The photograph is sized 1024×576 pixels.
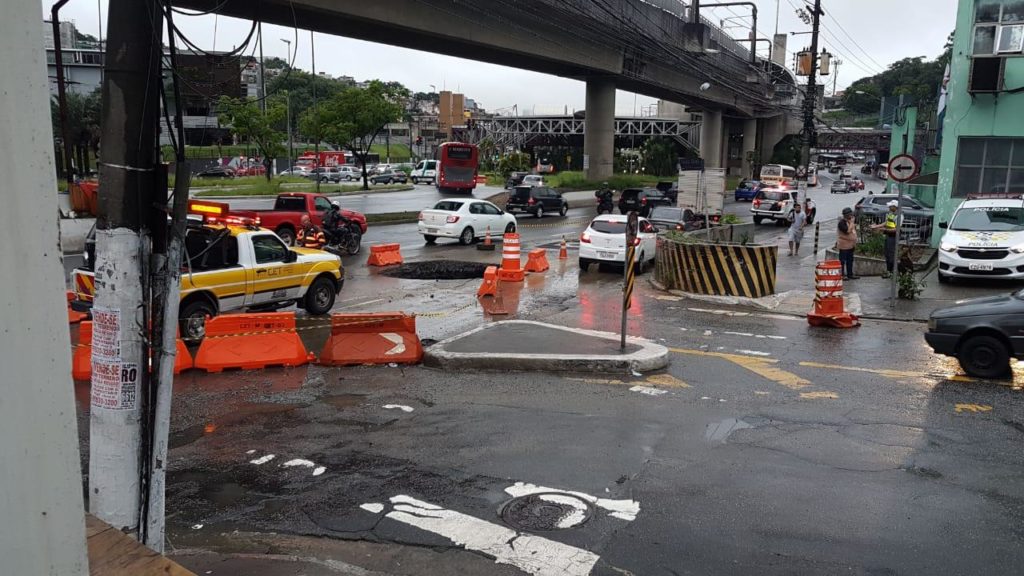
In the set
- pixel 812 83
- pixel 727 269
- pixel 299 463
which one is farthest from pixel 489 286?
pixel 812 83

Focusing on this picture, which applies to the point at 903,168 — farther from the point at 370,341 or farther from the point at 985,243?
the point at 370,341

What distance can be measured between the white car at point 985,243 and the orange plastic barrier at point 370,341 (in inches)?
528

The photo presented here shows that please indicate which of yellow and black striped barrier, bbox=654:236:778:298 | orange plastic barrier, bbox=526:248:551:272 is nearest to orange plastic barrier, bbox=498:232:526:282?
orange plastic barrier, bbox=526:248:551:272

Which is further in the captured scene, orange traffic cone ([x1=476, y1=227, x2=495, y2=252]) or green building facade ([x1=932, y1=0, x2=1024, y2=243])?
orange traffic cone ([x1=476, y1=227, x2=495, y2=252])

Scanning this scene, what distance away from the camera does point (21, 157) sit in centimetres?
298

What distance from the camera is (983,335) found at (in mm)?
10961

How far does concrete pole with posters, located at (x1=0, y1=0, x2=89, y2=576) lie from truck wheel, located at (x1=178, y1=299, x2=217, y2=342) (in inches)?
371

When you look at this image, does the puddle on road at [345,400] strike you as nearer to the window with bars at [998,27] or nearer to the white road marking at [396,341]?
the white road marking at [396,341]

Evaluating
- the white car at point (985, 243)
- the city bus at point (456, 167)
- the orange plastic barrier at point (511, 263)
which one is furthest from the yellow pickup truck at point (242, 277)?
the city bus at point (456, 167)

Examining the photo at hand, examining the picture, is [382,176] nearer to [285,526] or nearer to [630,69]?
[630,69]

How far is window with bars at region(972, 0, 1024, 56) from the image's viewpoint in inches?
875

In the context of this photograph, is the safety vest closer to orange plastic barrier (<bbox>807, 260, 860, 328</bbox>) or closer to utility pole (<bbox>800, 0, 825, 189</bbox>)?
orange plastic barrier (<bbox>807, 260, 860, 328</bbox>)

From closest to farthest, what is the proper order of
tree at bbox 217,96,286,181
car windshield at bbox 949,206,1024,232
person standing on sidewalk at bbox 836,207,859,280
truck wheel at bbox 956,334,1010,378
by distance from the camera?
truck wheel at bbox 956,334,1010,378 < person standing on sidewalk at bbox 836,207,859,280 < car windshield at bbox 949,206,1024,232 < tree at bbox 217,96,286,181

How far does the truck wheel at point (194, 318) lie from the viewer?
12227 mm
